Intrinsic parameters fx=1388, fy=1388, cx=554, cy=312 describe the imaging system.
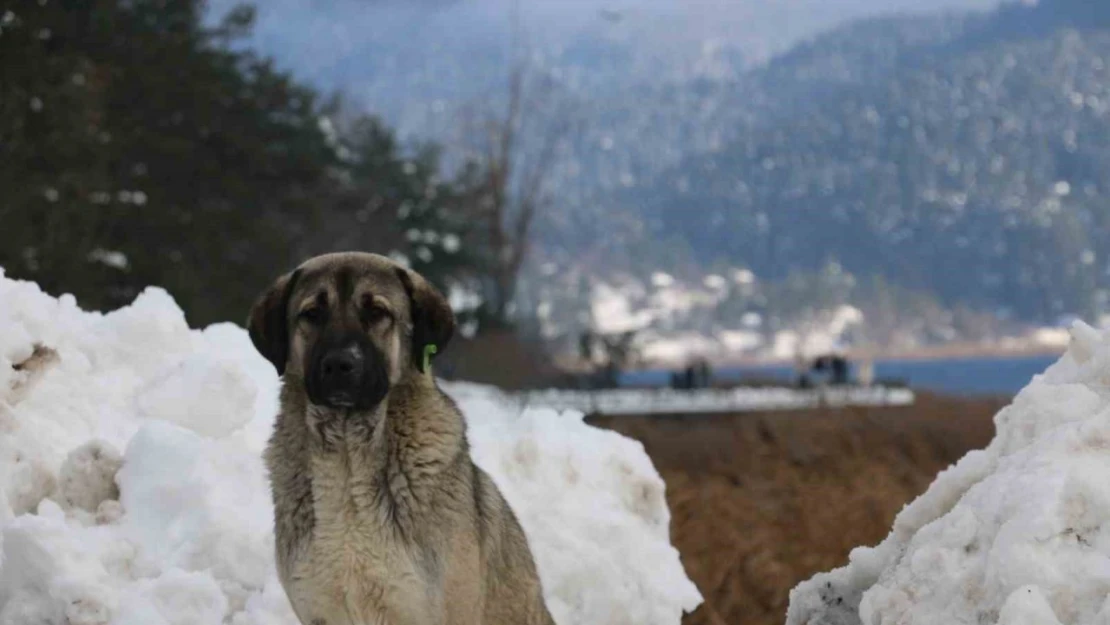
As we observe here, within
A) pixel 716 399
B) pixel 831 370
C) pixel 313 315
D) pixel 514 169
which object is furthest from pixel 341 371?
pixel 514 169

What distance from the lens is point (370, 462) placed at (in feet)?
17.2

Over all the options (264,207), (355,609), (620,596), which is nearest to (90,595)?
(355,609)

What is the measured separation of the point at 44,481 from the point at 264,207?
118 feet

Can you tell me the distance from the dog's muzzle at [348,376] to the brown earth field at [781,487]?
377cm

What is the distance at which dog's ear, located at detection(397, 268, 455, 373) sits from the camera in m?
5.17

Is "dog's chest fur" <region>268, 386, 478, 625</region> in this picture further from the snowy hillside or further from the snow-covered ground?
the snowy hillside

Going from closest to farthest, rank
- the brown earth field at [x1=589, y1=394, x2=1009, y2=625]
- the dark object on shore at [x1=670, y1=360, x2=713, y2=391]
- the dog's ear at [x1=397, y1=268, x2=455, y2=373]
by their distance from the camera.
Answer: the dog's ear at [x1=397, y1=268, x2=455, y2=373]
the brown earth field at [x1=589, y1=394, x2=1009, y2=625]
the dark object on shore at [x1=670, y1=360, x2=713, y2=391]

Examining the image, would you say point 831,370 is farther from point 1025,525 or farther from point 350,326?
point 1025,525

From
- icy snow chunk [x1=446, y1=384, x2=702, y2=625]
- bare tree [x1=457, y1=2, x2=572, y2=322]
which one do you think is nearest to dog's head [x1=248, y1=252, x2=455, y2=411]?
icy snow chunk [x1=446, y1=384, x2=702, y2=625]

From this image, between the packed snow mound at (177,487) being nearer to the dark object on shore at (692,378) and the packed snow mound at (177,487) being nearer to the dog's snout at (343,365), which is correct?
the dog's snout at (343,365)

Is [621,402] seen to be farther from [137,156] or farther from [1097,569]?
[1097,569]

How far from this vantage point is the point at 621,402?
2991 cm

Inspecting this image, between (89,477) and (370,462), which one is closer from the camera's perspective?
(370,462)

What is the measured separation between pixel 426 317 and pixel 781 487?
7.12 meters
